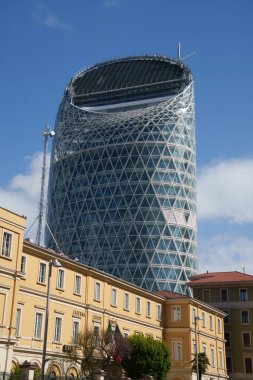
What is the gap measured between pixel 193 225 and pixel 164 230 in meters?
8.79

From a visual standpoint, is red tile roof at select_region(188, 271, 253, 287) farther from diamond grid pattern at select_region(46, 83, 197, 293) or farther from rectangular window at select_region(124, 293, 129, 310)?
rectangular window at select_region(124, 293, 129, 310)

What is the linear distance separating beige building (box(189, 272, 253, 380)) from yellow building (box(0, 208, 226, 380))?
447 inches

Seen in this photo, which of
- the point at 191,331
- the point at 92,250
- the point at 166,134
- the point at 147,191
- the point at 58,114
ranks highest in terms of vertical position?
the point at 58,114

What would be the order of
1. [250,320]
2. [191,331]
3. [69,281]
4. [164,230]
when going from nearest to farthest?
[69,281] → [191,331] → [250,320] → [164,230]

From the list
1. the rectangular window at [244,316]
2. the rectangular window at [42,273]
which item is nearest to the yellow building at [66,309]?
the rectangular window at [42,273]

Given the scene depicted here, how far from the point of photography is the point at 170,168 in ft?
377

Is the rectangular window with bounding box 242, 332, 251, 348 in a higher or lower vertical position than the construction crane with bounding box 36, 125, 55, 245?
lower

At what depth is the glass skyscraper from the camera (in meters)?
111

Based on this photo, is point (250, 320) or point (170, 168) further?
point (170, 168)

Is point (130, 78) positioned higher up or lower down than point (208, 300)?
higher up

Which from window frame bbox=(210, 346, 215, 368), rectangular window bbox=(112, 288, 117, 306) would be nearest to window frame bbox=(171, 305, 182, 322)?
window frame bbox=(210, 346, 215, 368)

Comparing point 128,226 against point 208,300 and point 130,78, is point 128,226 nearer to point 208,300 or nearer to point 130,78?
point 208,300

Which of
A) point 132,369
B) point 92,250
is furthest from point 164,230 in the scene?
point 132,369

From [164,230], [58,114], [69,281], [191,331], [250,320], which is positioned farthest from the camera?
[58,114]
